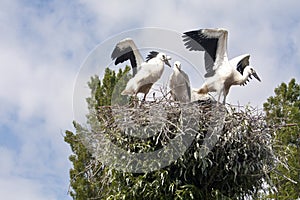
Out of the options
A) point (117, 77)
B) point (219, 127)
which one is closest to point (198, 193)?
point (219, 127)

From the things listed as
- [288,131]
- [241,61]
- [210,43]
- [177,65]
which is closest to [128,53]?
[177,65]

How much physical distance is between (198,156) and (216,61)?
57.6 inches

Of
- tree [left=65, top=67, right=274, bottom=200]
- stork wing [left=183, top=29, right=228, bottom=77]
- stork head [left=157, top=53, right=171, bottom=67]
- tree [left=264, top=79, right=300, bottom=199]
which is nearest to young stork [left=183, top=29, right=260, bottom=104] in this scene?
stork wing [left=183, top=29, right=228, bottom=77]

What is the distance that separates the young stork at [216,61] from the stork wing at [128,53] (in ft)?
1.86

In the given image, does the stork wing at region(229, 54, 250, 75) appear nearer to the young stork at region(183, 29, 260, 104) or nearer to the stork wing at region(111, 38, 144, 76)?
the young stork at region(183, 29, 260, 104)

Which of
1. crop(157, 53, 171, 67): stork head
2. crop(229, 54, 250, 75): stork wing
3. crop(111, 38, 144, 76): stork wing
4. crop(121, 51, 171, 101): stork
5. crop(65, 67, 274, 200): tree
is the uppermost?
crop(111, 38, 144, 76): stork wing

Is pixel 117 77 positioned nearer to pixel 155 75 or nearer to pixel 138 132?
pixel 155 75

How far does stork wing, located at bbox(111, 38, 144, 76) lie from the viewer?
6.34 m

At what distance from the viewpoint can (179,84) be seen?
5.97 meters

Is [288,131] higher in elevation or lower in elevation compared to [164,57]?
higher

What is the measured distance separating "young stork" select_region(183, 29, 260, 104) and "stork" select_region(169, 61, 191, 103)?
13.3 inches

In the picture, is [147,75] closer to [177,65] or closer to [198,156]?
[177,65]

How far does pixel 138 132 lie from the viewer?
5.32 meters

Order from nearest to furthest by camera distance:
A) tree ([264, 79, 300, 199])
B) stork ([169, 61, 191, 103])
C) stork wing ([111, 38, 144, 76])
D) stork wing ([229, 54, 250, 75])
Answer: stork ([169, 61, 191, 103]), stork wing ([111, 38, 144, 76]), stork wing ([229, 54, 250, 75]), tree ([264, 79, 300, 199])
